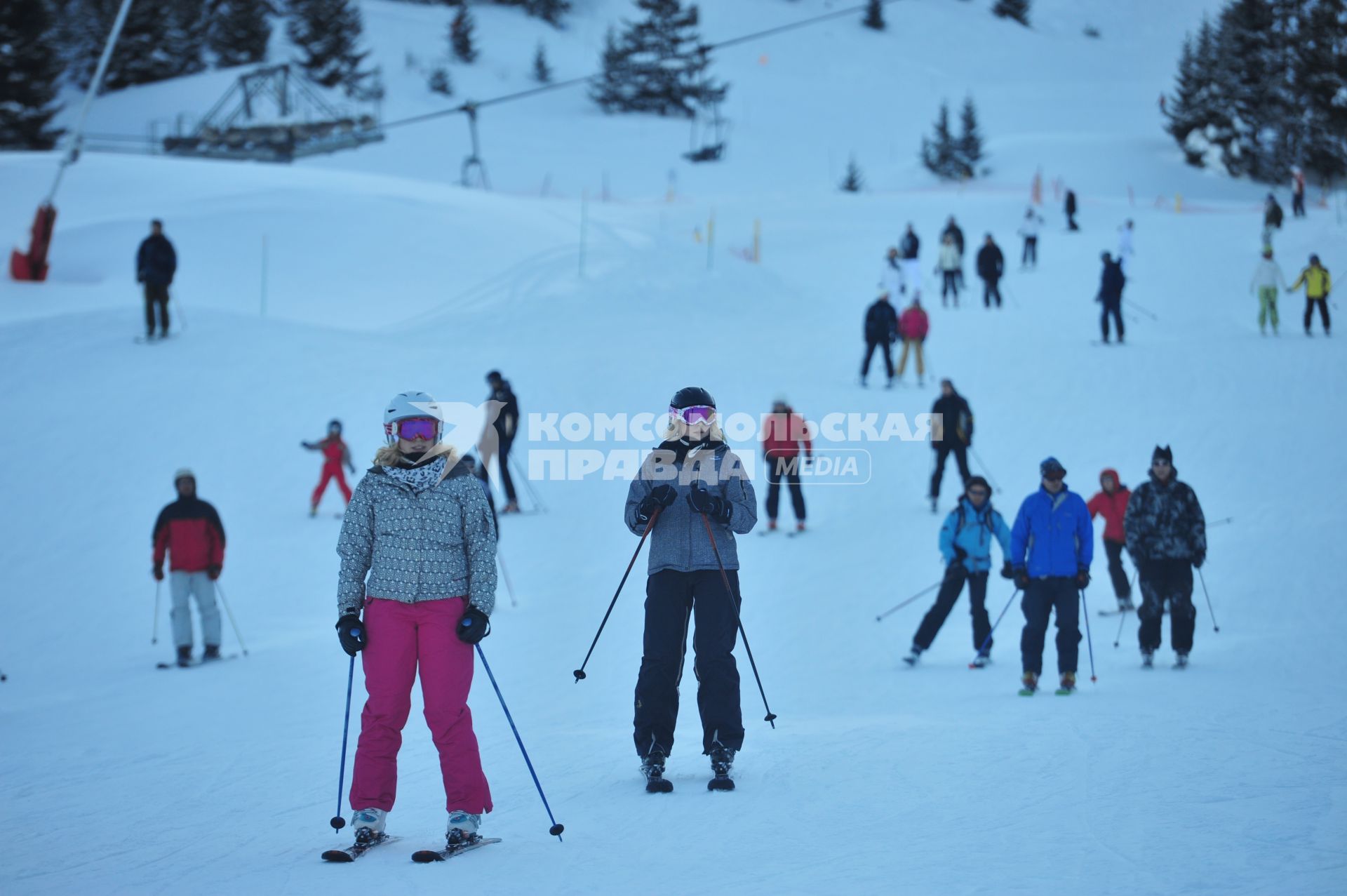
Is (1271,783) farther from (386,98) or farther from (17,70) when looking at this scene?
(386,98)

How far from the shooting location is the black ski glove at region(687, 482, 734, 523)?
5645 mm

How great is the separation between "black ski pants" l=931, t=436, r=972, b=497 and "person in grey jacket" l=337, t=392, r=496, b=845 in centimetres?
1028

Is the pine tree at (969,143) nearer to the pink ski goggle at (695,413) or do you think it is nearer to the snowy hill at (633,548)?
the snowy hill at (633,548)

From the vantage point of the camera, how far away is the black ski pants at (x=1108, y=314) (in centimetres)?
2128

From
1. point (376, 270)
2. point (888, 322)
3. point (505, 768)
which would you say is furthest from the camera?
point (376, 270)

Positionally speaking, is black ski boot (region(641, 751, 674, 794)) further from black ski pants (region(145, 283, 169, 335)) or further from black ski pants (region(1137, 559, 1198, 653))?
black ski pants (region(145, 283, 169, 335))

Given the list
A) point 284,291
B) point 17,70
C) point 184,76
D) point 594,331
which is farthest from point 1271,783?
point 184,76

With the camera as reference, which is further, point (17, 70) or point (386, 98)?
point (386, 98)

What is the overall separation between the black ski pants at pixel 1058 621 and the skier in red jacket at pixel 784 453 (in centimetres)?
557

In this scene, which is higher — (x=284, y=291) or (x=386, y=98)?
(x=386, y=98)

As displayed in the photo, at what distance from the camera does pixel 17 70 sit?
47.8 metres

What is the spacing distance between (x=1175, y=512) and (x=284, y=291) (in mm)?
18588

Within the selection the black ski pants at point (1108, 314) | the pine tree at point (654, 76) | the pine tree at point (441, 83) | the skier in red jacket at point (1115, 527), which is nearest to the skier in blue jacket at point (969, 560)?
the skier in red jacket at point (1115, 527)

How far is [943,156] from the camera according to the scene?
5738 cm
